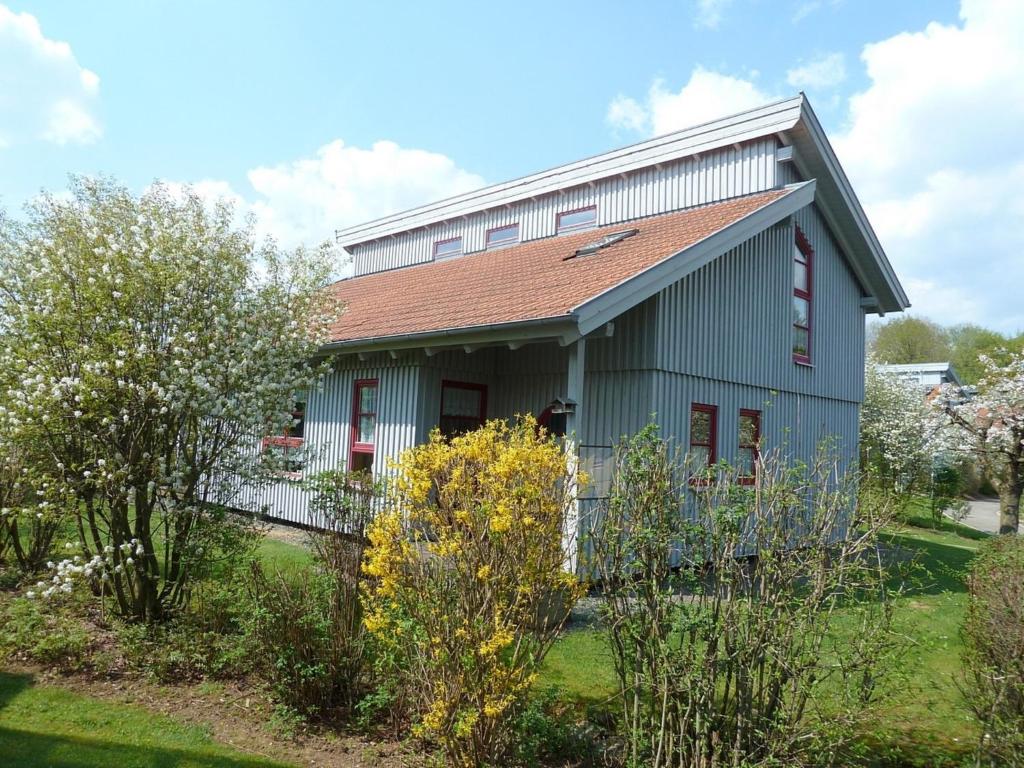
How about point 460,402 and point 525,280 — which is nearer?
point 525,280

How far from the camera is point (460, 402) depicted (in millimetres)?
12273

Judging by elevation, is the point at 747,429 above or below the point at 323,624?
above

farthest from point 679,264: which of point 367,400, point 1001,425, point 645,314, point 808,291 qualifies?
point 1001,425

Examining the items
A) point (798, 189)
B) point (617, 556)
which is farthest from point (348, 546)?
point (798, 189)

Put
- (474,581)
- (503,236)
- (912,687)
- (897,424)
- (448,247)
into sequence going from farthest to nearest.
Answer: (897,424) → (448,247) → (503,236) → (912,687) → (474,581)

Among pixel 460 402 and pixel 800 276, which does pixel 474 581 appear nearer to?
pixel 460 402

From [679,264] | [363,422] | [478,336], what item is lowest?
[363,422]

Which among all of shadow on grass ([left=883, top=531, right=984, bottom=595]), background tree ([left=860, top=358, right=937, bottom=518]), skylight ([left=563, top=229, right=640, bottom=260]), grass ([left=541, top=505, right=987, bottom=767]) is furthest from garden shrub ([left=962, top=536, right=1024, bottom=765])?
background tree ([left=860, top=358, right=937, bottom=518])

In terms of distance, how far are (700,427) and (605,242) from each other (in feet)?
12.6

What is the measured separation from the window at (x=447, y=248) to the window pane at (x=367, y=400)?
23.4 ft

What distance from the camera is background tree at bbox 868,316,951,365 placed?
59.5 m

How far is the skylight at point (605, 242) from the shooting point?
12.7 meters

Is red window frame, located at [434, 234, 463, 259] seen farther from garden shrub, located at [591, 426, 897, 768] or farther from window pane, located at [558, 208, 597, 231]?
garden shrub, located at [591, 426, 897, 768]

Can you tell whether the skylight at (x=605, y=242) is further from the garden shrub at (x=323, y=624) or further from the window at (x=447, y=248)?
the garden shrub at (x=323, y=624)
